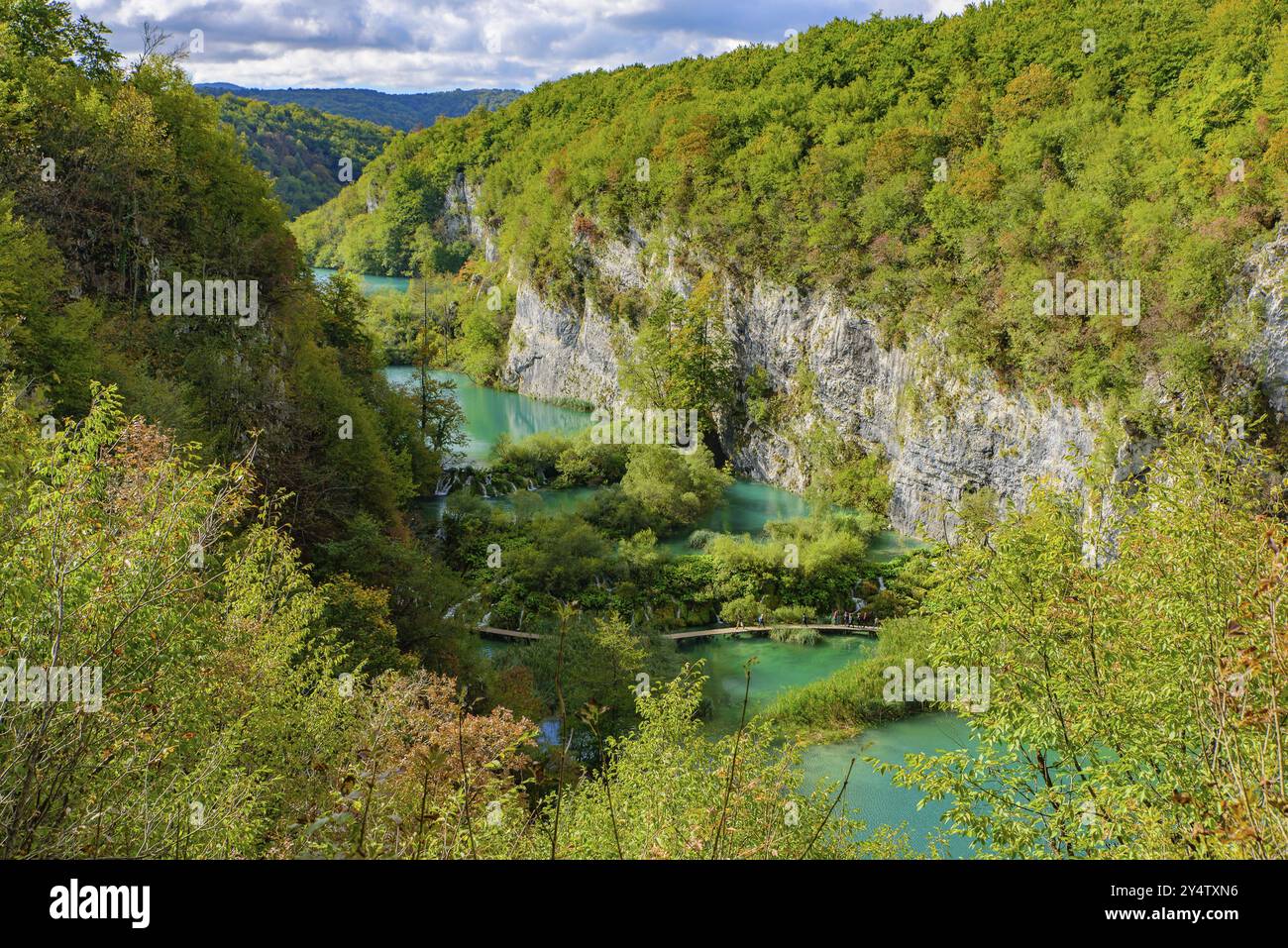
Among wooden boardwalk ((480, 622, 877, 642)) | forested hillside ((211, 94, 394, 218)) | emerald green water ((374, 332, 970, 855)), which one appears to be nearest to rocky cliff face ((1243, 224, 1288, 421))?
emerald green water ((374, 332, 970, 855))

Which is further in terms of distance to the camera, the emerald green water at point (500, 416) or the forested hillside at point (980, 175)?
the emerald green water at point (500, 416)

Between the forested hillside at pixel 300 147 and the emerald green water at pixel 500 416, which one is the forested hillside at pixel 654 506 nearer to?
the emerald green water at pixel 500 416

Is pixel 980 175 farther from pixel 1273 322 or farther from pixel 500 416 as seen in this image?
pixel 500 416

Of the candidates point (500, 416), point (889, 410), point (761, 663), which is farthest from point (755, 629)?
point (500, 416)

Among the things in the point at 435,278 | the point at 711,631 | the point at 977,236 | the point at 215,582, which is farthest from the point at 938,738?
the point at 435,278

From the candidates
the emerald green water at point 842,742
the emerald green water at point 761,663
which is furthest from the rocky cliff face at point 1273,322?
the emerald green water at point 842,742
